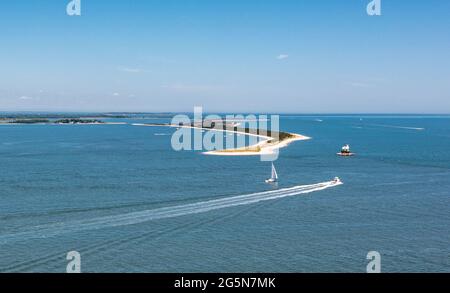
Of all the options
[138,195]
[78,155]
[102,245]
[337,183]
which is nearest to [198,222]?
[102,245]

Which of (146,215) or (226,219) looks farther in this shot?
(146,215)

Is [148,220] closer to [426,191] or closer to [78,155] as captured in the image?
[426,191]

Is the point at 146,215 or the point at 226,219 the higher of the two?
the point at 146,215

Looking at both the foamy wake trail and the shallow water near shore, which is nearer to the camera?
the shallow water near shore

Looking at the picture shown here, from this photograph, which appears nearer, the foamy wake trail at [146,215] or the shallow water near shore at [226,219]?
the shallow water near shore at [226,219]
